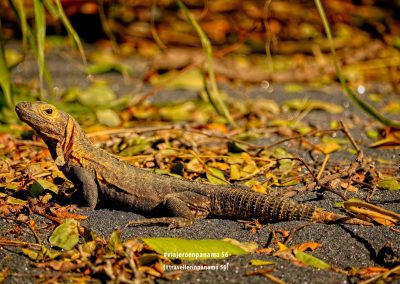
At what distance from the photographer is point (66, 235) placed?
3307 millimetres

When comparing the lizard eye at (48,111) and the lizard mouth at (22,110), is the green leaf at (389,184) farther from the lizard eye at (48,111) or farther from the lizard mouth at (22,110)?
the lizard mouth at (22,110)

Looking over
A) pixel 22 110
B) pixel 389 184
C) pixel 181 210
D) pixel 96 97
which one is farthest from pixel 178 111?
pixel 389 184

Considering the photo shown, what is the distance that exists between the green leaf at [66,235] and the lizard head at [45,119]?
77 cm

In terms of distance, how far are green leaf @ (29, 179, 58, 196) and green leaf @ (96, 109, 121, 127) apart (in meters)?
1.70

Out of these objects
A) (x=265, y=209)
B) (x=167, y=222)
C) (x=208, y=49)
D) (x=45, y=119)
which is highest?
(x=208, y=49)

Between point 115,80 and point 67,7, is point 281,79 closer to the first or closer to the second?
point 115,80

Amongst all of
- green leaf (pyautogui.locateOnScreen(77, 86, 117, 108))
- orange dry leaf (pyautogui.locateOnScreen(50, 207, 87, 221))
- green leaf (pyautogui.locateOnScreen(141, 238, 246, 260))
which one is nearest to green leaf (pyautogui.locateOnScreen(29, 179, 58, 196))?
orange dry leaf (pyautogui.locateOnScreen(50, 207, 87, 221))

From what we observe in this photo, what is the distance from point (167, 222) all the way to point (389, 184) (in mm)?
1448

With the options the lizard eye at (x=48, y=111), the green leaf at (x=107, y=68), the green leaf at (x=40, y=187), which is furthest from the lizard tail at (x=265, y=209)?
the green leaf at (x=107, y=68)

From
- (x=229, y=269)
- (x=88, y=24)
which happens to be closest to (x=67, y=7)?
(x=88, y=24)

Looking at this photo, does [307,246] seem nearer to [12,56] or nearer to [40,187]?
[40,187]

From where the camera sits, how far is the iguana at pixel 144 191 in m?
3.59

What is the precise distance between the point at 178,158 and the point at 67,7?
205 inches

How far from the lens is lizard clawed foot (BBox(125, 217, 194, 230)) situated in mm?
3568
